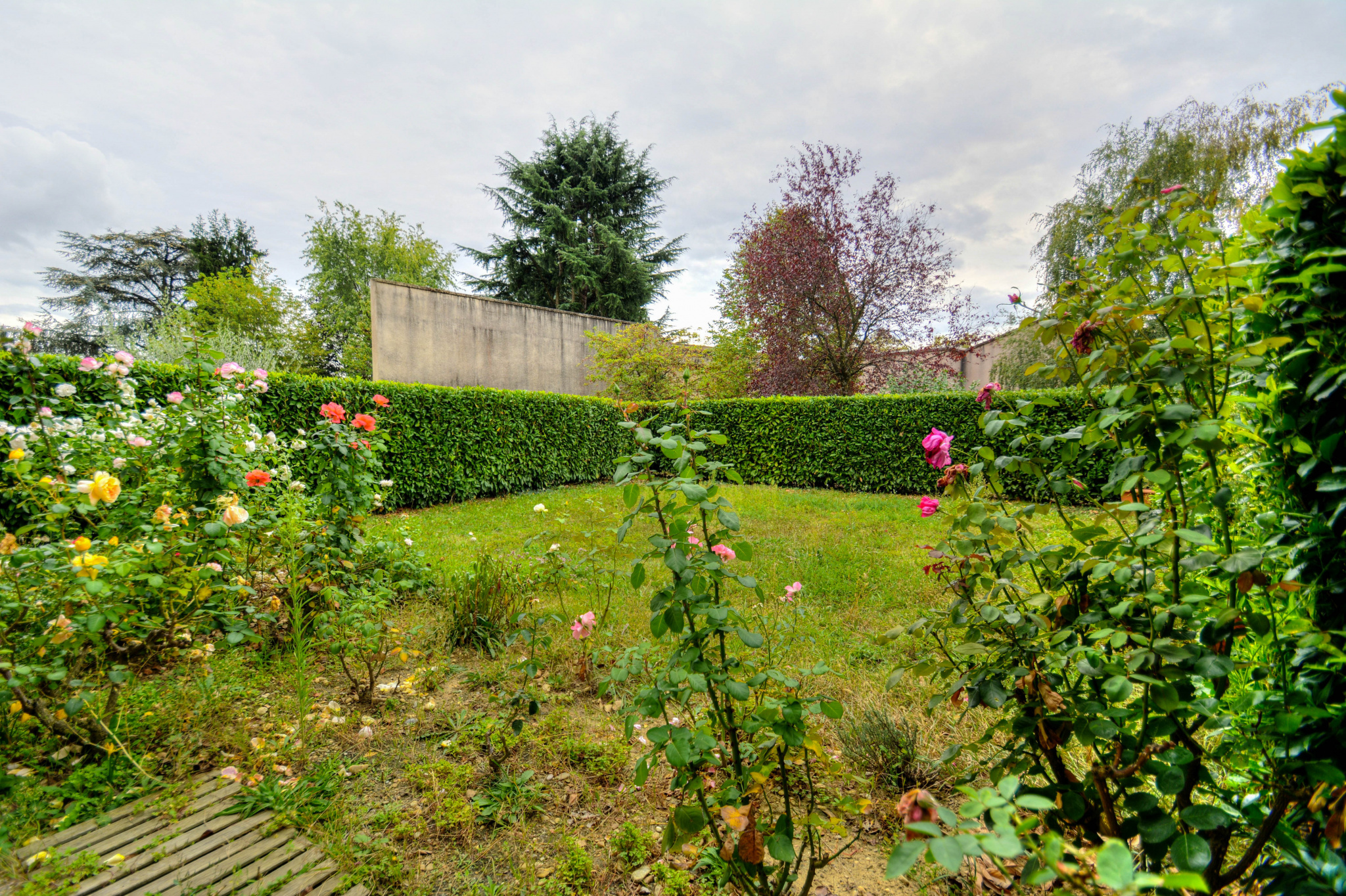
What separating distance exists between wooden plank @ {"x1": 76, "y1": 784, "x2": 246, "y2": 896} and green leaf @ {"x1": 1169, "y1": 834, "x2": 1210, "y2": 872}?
231 centimetres

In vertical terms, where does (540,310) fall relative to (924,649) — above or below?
above

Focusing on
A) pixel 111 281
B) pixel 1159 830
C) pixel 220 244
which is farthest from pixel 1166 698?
pixel 111 281

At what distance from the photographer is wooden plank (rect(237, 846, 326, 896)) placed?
1323 mm

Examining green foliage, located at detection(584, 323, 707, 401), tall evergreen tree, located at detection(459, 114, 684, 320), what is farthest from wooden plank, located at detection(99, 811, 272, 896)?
tall evergreen tree, located at detection(459, 114, 684, 320)

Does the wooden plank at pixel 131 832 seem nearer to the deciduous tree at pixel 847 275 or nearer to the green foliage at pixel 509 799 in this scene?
the green foliage at pixel 509 799

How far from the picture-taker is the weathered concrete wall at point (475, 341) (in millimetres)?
10023

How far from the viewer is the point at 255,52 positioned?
8.13 metres

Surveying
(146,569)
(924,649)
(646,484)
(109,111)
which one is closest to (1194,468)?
(646,484)

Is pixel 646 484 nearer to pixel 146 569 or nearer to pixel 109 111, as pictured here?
pixel 146 569

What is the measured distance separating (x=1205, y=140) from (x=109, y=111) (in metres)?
27.7

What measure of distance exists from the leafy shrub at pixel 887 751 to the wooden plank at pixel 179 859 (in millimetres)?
1979

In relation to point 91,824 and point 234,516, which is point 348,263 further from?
point 91,824

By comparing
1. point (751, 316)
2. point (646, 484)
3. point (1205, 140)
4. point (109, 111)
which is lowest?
point (646, 484)

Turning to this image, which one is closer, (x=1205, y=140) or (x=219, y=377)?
(x=219, y=377)
